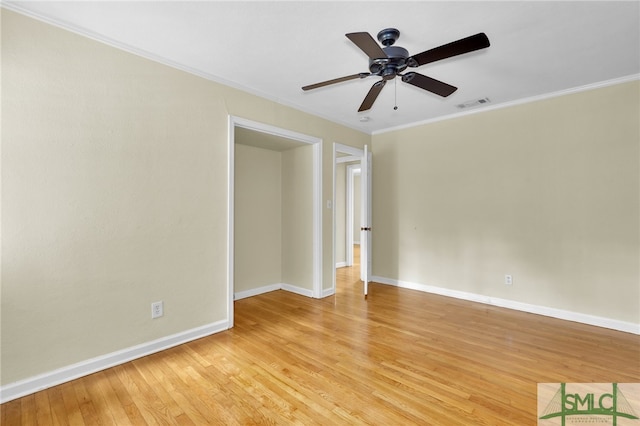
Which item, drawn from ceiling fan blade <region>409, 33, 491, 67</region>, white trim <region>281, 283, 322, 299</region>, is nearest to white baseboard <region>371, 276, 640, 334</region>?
white trim <region>281, 283, 322, 299</region>

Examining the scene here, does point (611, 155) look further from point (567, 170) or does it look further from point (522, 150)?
point (522, 150)

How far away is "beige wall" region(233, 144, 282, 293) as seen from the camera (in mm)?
4148

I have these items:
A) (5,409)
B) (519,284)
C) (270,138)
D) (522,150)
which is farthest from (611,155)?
(5,409)

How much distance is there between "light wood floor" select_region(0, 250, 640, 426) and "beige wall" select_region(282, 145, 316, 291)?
0.97 m

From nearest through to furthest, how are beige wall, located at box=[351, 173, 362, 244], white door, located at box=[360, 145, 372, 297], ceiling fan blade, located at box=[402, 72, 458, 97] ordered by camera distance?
ceiling fan blade, located at box=[402, 72, 458, 97]
white door, located at box=[360, 145, 372, 297]
beige wall, located at box=[351, 173, 362, 244]

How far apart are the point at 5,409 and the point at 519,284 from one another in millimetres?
4696

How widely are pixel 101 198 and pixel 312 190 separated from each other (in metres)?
2.37

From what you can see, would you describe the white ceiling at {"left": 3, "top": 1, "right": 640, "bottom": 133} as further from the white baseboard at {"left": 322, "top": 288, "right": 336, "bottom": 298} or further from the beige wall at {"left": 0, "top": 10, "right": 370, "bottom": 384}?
the white baseboard at {"left": 322, "top": 288, "right": 336, "bottom": 298}

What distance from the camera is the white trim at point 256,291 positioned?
162 inches

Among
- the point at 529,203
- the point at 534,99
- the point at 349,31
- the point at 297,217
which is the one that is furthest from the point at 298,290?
the point at 534,99

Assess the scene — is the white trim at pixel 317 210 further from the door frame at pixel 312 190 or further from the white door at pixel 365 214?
the white door at pixel 365 214

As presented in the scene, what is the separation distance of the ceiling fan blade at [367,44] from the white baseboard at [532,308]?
11.1 ft

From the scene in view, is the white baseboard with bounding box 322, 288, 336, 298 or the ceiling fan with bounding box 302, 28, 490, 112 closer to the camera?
the ceiling fan with bounding box 302, 28, 490, 112

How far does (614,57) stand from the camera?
261 centimetres
